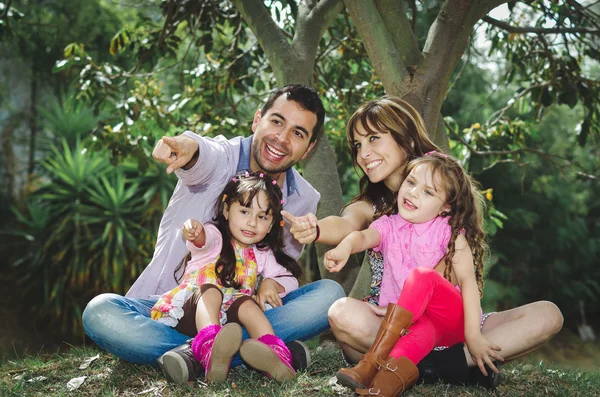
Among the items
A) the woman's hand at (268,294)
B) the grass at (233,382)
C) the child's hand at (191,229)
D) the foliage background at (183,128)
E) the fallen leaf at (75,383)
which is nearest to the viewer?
the grass at (233,382)

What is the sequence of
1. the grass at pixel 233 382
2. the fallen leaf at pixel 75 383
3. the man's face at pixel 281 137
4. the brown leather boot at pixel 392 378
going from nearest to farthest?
1. the brown leather boot at pixel 392 378
2. the grass at pixel 233 382
3. the fallen leaf at pixel 75 383
4. the man's face at pixel 281 137

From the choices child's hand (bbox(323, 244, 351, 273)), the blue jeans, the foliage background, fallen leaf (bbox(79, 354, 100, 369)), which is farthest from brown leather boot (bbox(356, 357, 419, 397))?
the foliage background

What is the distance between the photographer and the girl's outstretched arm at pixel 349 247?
2674 millimetres

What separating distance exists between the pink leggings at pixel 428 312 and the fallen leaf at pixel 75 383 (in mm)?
1422

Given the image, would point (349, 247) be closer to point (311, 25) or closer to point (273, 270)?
point (273, 270)

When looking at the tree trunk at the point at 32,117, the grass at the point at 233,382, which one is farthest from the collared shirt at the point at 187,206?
the tree trunk at the point at 32,117

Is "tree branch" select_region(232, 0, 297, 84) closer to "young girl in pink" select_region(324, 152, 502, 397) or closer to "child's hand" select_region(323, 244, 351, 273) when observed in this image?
"young girl in pink" select_region(324, 152, 502, 397)

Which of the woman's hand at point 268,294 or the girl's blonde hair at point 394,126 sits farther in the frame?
the woman's hand at point 268,294

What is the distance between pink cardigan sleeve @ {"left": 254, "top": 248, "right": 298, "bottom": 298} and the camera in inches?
130

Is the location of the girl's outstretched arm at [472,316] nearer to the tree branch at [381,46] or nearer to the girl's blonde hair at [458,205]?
the girl's blonde hair at [458,205]

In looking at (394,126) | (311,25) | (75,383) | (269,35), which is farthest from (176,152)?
(311,25)

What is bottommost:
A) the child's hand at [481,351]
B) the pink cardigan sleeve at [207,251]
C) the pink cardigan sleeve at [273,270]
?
the child's hand at [481,351]

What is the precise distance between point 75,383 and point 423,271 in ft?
5.33

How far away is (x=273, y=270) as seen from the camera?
10.9ft
